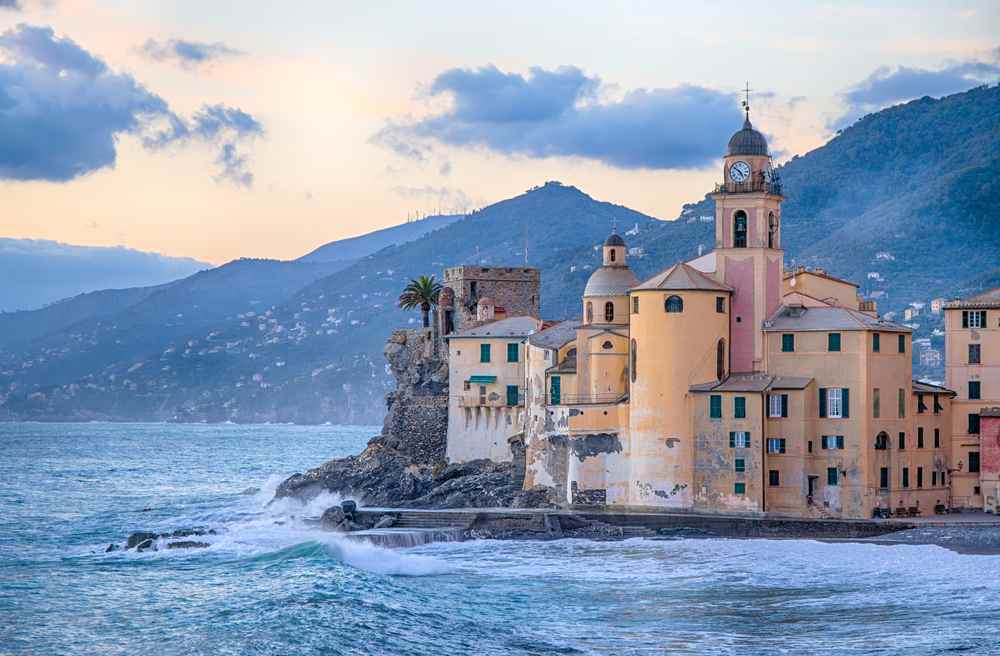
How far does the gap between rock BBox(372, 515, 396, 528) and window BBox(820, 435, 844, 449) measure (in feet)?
54.6

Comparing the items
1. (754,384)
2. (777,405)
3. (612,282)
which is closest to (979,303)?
(777,405)

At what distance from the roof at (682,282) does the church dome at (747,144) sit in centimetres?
494

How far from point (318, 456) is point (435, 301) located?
67.7m

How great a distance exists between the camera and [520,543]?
63000 millimetres

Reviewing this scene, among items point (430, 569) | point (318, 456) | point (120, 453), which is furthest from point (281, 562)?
point (120, 453)

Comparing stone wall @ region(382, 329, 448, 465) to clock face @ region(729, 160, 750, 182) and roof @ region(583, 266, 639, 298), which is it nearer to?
roof @ region(583, 266, 639, 298)

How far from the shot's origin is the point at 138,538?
68.3 meters

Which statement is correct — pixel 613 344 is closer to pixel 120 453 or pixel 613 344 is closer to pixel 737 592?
pixel 737 592

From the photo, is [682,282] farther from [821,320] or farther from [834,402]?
[834,402]

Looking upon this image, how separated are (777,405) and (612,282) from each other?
10001mm

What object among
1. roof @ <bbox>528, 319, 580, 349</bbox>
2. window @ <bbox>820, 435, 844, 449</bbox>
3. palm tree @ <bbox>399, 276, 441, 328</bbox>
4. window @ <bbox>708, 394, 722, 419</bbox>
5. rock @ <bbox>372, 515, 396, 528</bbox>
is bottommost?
rock @ <bbox>372, 515, 396, 528</bbox>

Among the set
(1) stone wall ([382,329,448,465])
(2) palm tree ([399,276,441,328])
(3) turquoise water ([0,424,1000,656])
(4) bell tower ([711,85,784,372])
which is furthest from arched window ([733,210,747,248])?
(2) palm tree ([399,276,441,328])

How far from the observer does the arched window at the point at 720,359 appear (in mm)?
64250

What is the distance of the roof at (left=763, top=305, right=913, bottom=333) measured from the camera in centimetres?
6309
